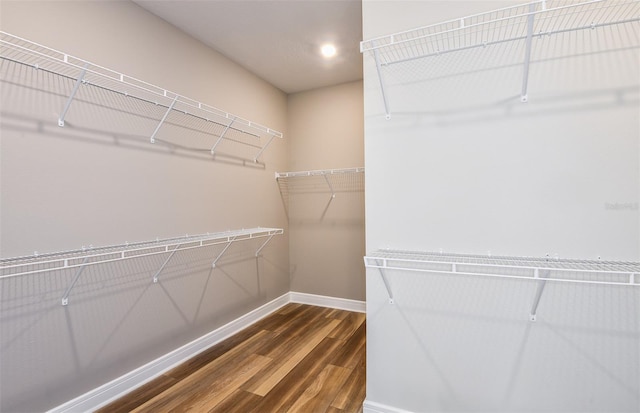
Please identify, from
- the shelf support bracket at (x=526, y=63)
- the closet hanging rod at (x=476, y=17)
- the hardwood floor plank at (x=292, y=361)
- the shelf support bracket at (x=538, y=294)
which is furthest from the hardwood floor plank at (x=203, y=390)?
the shelf support bracket at (x=526, y=63)

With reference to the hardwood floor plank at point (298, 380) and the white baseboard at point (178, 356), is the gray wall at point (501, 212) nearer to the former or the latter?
the hardwood floor plank at point (298, 380)

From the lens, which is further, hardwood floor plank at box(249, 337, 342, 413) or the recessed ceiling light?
the recessed ceiling light

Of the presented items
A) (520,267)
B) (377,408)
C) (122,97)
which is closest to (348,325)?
(377,408)

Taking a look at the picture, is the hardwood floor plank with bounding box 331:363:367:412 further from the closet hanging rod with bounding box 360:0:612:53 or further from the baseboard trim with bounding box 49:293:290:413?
the closet hanging rod with bounding box 360:0:612:53

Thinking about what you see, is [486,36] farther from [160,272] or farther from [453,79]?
[160,272]

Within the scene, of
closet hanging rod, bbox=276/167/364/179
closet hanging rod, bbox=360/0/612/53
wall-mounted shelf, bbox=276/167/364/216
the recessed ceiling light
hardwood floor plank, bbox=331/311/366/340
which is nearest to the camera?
closet hanging rod, bbox=360/0/612/53

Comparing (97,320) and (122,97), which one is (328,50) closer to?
(122,97)

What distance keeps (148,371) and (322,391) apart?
1110mm

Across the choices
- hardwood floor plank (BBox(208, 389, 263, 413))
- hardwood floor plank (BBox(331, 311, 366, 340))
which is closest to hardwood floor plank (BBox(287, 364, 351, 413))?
hardwood floor plank (BBox(208, 389, 263, 413))

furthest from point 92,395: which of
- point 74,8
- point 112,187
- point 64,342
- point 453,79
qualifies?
point 453,79

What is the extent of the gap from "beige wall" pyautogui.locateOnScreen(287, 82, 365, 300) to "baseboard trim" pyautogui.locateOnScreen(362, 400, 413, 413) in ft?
5.05

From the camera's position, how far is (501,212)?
134 centimetres

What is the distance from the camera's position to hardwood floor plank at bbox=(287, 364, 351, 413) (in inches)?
65.8

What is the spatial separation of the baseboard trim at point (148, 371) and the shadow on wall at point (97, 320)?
0.12ft
